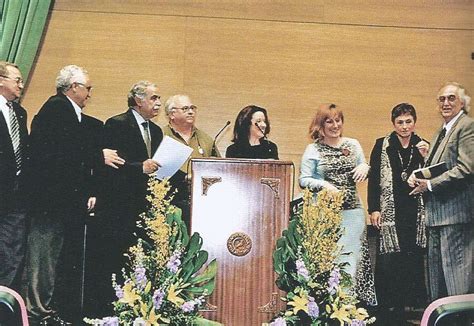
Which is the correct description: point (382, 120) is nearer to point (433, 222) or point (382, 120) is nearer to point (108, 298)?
point (433, 222)

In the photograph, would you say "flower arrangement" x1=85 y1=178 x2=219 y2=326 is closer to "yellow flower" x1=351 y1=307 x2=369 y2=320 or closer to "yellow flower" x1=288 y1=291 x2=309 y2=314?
"yellow flower" x1=288 y1=291 x2=309 y2=314

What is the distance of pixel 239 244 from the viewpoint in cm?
368

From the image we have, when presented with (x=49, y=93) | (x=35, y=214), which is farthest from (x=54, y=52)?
(x=35, y=214)

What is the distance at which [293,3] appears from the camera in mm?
6293

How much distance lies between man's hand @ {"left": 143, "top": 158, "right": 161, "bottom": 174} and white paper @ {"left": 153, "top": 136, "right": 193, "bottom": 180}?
0.07 feet

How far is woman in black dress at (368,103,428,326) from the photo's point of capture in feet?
16.0

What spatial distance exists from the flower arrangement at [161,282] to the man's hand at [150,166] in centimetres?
113

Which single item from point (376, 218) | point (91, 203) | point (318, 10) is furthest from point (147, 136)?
point (318, 10)

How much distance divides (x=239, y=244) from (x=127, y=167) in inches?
42.6

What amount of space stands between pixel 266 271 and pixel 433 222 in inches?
46.1

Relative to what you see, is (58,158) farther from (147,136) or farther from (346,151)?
(346,151)

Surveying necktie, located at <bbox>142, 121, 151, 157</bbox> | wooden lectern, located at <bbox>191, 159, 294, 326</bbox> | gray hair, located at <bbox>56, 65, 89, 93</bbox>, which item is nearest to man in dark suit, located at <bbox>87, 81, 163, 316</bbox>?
necktie, located at <bbox>142, 121, 151, 157</bbox>

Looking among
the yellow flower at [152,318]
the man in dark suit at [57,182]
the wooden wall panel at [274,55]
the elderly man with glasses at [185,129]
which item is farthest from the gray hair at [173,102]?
the yellow flower at [152,318]

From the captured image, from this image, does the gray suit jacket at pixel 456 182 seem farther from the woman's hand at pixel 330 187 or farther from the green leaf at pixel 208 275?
the green leaf at pixel 208 275
